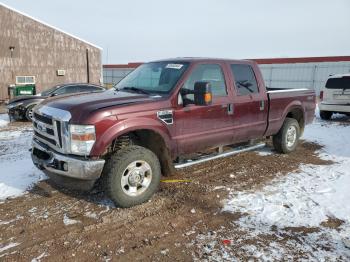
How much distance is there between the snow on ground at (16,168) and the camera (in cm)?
518

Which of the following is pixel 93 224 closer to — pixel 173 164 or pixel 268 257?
pixel 173 164

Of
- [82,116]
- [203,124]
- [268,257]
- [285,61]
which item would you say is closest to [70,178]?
[82,116]

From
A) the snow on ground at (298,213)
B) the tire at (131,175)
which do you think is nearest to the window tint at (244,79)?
the snow on ground at (298,213)

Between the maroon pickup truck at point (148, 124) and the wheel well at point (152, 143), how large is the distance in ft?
0.05

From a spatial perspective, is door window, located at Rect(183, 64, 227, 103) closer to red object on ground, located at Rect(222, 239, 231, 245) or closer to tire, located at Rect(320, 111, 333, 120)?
red object on ground, located at Rect(222, 239, 231, 245)

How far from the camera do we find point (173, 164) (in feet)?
16.4

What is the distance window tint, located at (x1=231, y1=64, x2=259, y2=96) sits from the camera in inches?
229

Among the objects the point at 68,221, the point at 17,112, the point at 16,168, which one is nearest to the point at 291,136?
the point at 68,221

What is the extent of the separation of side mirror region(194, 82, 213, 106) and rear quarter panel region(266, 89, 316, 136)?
2.24 meters

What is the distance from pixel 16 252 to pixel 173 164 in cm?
237

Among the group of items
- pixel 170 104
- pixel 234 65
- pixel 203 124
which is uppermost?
pixel 234 65

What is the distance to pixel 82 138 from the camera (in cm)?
397

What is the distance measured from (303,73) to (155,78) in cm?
2337

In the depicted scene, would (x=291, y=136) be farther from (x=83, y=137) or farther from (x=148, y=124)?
(x=83, y=137)
